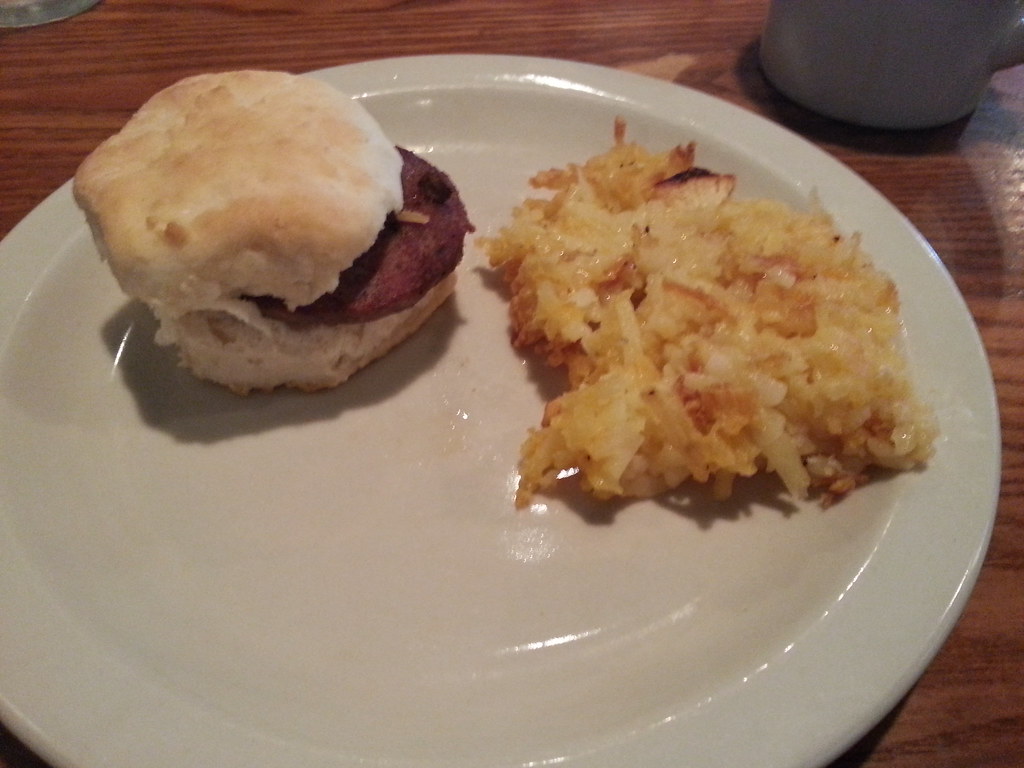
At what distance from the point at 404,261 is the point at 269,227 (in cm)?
32

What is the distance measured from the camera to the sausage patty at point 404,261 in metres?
1.64

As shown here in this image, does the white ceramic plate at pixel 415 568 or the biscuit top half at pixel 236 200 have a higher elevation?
the biscuit top half at pixel 236 200

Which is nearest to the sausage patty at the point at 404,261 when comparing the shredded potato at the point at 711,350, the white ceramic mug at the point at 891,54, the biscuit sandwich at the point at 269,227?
the biscuit sandwich at the point at 269,227

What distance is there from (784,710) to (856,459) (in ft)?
1.89

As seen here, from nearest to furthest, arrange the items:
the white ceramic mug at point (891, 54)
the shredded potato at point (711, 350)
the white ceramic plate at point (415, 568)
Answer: the white ceramic plate at point (415, 568) < the shredded potato at point (711, 350) < the white ceramic mug at point (891, 54)

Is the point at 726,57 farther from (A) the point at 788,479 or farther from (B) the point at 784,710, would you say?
(B) the point at 784,710

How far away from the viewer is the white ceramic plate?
1.15 m

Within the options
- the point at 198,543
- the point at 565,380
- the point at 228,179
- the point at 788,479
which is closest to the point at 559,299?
the point at 565,380

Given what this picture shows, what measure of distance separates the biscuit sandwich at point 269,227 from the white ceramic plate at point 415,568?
14 centimetres

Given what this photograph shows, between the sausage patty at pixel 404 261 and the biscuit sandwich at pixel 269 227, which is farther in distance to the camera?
the sausage patty at pixel 404 261

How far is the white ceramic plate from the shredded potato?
99mm

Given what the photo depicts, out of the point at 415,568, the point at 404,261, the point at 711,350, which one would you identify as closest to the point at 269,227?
the point at 404,261

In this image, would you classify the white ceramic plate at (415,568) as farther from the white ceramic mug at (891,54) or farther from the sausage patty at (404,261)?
the white ceramic mug at (891,54)

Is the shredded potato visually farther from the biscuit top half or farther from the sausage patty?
the biscuit top half
